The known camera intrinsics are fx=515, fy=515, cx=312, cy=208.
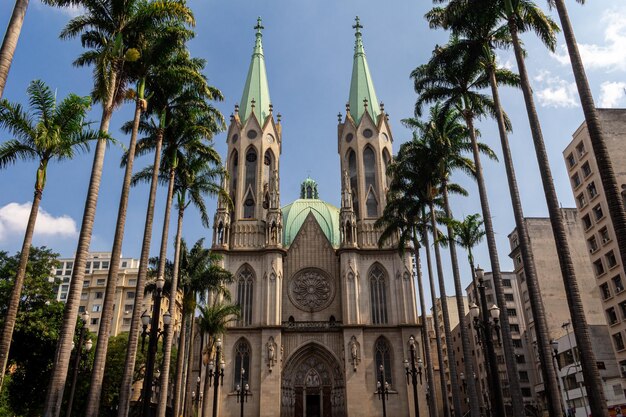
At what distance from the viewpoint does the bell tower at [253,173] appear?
157 feet

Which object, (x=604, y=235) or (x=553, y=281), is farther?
(x=553, y=281)

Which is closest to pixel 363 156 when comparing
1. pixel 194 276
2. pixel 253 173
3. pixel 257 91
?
pixel 253 173

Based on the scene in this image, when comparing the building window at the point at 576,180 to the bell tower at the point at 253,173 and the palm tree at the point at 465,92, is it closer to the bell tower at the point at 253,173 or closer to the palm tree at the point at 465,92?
the palm tree at the point at 465,92

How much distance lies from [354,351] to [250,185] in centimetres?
1916

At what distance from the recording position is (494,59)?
73.6ft

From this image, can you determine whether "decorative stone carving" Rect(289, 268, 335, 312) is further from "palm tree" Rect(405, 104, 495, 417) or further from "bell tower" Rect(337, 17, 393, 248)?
"palm tree" Rect(405, 104, 495, 417)

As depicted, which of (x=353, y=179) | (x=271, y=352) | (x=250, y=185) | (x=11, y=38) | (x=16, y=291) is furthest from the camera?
(x=353, y=179)

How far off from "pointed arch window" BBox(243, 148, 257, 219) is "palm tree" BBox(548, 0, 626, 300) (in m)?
38.0

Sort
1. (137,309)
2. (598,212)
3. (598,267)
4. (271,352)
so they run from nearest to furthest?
(137,309) → (598,267) → (598,212) → (271,352)

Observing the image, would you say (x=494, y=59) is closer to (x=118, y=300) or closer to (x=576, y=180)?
(x=576, y=180)

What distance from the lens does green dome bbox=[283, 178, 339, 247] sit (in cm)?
5284

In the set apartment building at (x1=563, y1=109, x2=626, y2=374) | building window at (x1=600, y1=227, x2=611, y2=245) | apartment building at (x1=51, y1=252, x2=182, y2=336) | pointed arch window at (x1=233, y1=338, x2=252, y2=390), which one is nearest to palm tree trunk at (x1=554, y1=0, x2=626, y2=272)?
apartment building at (x1=563, y1=109, x2=626, y2=374)

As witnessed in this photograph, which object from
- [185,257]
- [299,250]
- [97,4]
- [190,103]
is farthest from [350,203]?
[97,4]

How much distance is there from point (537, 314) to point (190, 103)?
57.2 ft
